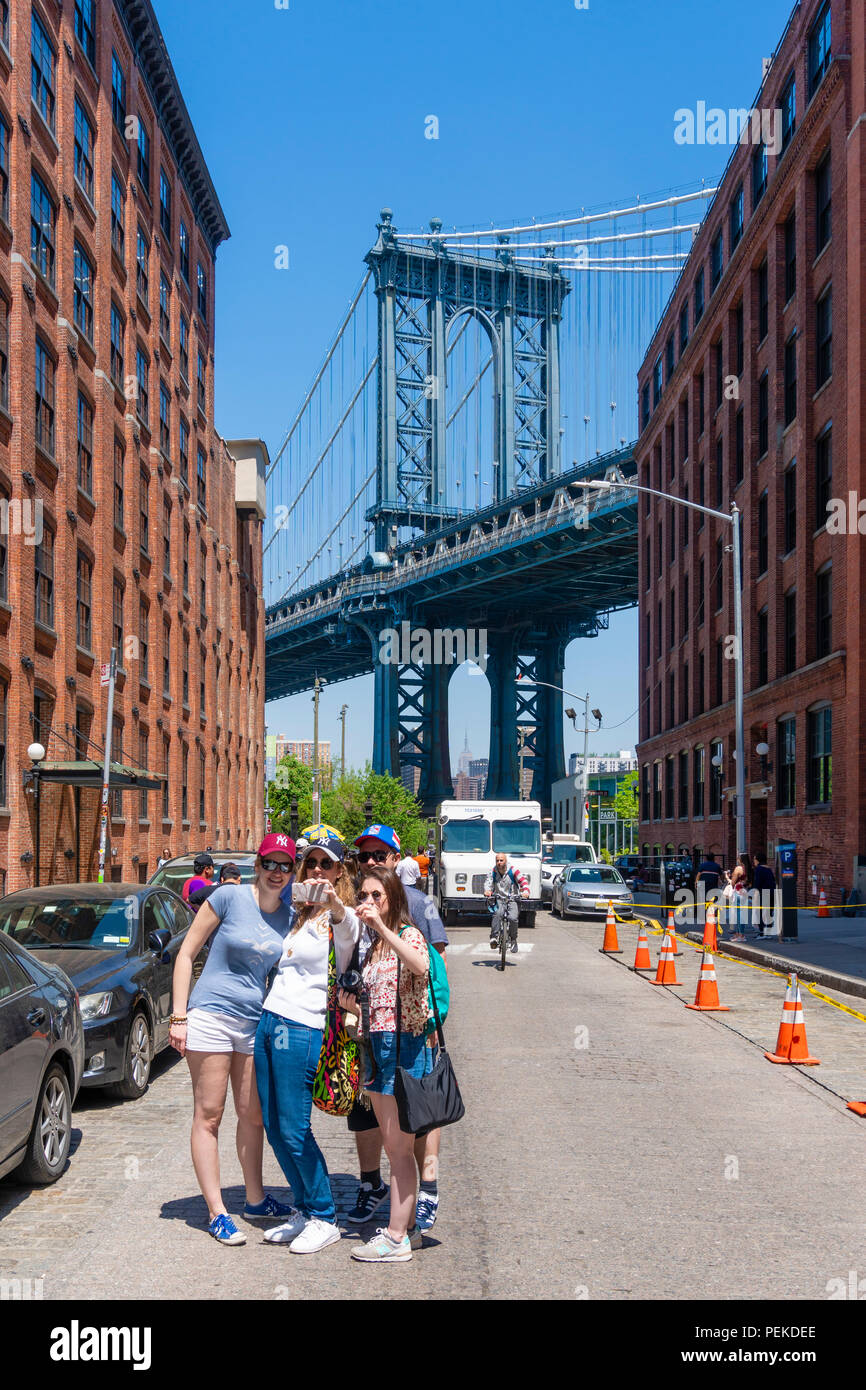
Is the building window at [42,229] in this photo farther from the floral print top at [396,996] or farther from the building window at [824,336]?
the floral print top at [396,996]

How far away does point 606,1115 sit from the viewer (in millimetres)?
→ 8969

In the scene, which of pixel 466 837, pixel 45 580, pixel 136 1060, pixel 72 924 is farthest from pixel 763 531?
pixel 136 1060

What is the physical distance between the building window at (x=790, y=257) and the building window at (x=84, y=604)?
20004 millimetres

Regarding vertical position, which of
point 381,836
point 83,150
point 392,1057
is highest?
point 83,150

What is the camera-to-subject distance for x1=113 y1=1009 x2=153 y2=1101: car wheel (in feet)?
30.8

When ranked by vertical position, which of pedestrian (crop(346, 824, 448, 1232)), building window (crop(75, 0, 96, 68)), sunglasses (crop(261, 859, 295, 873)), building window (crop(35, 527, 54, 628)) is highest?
building window (crop(75, 0, 96, 68))

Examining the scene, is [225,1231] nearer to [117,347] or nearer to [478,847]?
[478,847]

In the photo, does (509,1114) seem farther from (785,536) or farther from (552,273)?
(552,273)

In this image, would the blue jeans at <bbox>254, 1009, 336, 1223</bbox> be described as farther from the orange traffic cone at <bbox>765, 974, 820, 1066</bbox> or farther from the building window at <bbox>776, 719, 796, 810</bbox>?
the building window at <bbox>776, 719, 796, 810</bbox>

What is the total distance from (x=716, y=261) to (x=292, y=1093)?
45.6m

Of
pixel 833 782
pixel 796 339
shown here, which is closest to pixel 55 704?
pixel 833 782

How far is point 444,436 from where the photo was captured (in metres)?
88.2

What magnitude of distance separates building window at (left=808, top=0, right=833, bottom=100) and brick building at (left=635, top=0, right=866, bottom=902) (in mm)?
67

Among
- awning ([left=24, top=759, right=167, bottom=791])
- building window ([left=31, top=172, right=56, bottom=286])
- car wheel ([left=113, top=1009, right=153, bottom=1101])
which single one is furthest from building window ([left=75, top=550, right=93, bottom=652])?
car wheel ([left=113, top=1009, right=153, bottom=1101])
